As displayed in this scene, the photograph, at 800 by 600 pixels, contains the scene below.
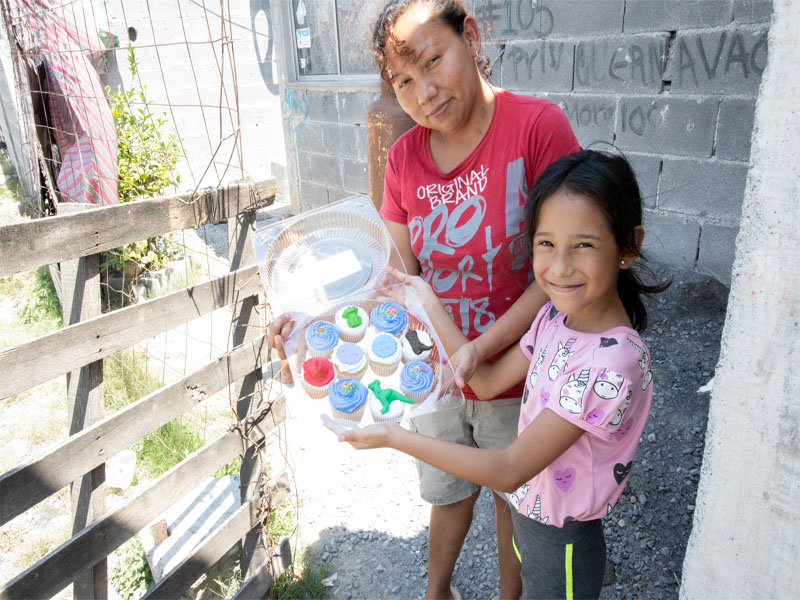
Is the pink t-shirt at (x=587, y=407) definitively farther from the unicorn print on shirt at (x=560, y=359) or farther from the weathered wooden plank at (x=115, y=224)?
the weathered wooden plank at (x=115, y=224)

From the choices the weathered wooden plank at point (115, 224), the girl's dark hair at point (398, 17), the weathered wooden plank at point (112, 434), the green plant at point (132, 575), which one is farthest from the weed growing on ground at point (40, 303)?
the girl's dark hair at point (398, 17)

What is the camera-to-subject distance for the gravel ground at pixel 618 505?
2121 millimetres

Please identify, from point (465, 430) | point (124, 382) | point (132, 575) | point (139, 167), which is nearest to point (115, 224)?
point (465, 430)

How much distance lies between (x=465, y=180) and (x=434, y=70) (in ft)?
0.87

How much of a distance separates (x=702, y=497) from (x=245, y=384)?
4.78ft

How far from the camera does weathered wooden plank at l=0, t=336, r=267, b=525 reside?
137 cm

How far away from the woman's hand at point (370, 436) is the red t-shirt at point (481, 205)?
43 cm

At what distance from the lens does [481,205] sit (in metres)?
1.37

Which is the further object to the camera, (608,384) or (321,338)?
(321,338)

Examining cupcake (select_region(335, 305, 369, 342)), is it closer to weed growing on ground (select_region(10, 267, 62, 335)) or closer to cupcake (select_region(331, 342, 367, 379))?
cupcake (select_region(331, 342, 367, 379))

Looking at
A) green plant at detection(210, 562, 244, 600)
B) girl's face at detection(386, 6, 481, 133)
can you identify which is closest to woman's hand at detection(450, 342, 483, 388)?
girl's face at detection(386, 6, 481, 133)

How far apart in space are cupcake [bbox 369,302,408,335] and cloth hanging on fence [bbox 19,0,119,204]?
10.8 ft

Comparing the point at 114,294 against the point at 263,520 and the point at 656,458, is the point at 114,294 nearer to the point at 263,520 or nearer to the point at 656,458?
the point at 263,520

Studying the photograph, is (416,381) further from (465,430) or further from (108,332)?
(108,332)
